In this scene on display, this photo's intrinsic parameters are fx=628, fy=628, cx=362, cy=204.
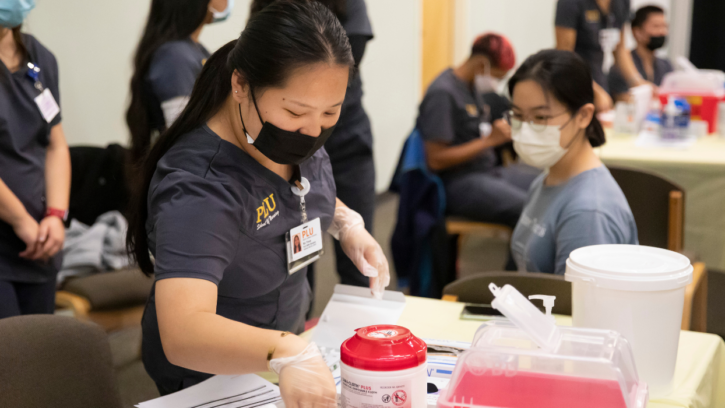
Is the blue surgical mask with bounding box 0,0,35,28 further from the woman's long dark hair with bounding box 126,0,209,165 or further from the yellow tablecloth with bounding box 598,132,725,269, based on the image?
the yellow tablecloth with bounding box 598,132,725,269

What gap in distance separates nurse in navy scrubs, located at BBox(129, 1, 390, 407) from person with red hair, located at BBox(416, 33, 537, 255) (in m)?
1.58

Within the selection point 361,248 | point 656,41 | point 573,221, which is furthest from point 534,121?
point 656,41

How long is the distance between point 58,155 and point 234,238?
41.1 inches

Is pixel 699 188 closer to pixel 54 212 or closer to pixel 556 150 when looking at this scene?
pixel 556 150

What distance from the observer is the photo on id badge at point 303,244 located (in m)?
1.17

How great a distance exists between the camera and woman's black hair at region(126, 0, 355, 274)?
1.00 meters

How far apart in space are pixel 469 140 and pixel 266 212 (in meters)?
1.98

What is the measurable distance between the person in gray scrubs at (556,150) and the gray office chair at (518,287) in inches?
8.3

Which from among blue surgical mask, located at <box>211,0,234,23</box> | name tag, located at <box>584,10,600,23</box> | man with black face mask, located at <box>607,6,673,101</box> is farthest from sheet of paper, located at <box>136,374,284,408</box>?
man with black face mask, located at <box>607,6,673,101</box>

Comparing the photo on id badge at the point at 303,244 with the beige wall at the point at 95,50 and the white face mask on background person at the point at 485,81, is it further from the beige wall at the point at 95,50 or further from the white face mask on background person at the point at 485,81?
the white face mask on background person at the point at 485,81

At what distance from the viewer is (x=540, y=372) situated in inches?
33.1

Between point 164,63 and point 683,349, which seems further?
point 164,63

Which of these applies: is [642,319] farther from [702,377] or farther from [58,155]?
[58,155]

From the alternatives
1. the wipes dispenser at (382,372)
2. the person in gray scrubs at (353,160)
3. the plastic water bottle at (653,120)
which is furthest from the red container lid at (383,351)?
the plastic water bottle at (653,120)
